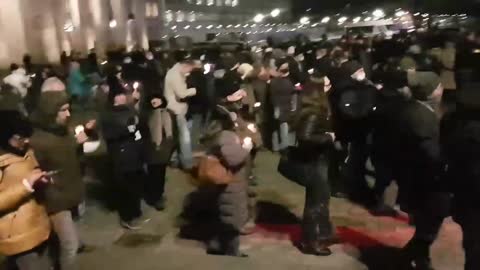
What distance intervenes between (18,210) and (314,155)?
2672 millimetres

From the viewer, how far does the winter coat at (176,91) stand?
961 centimetres

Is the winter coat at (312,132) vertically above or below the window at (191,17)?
above

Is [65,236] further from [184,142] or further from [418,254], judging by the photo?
[184,142]

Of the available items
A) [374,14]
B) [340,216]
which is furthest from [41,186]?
[374,14]

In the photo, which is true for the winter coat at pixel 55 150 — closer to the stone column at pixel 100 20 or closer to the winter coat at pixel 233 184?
the winter coat at pixel 233 184

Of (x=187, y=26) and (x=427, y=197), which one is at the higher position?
(x=427, y=197)

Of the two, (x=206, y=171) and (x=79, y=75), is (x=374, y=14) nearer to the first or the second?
(x=79, y=75)

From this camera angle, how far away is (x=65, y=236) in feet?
17.4

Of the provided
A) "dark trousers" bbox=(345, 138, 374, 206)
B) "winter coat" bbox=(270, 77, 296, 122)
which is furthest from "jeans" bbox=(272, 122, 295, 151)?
"dark trousers" bbox=(345, 138, 374, 206)

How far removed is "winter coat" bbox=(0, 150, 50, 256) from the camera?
14.6 feet

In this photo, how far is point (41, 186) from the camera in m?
4.75

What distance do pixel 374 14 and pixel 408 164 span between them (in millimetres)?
19844

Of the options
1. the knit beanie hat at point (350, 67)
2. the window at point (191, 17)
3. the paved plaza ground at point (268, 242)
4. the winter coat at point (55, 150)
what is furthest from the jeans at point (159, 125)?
the window at point (191, 17)

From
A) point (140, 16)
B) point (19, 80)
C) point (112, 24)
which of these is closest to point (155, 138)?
point (19, 80)
